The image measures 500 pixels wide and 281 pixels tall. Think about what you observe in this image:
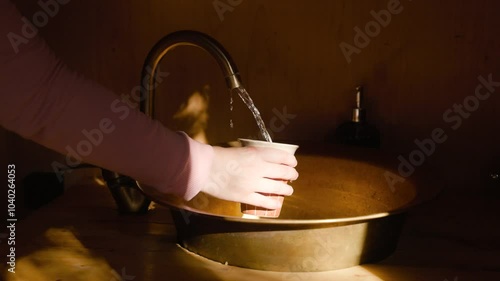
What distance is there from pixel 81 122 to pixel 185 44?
351 mm

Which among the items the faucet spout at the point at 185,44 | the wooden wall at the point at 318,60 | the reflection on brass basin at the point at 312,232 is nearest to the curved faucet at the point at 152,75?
the faucet spout at the point at 185,44

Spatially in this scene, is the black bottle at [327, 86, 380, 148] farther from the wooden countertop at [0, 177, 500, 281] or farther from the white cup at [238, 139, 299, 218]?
the white cup at [238, 139, 299, 218]

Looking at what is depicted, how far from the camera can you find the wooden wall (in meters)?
1.13

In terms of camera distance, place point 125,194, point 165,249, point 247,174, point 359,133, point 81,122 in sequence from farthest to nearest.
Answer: point 359,133 < point 125,194 < point 165,249 < point 247,174 < point 81,122

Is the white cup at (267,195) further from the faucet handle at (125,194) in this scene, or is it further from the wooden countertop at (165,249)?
the faucet handle at (125,194)

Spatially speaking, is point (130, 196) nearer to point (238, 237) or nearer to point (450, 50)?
point (238, 237)

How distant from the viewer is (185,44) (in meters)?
→ 0.90

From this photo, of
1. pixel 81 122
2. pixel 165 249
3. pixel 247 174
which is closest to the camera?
pixel 81 122

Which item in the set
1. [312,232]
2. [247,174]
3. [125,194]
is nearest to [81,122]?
[247,174]

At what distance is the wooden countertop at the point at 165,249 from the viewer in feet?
A: 2.53

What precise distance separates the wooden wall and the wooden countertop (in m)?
0.18

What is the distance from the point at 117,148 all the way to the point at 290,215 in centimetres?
52

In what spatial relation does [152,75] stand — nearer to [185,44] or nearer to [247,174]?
[185,44]

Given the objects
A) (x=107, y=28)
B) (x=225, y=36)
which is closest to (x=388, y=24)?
(x=225, y=36)
